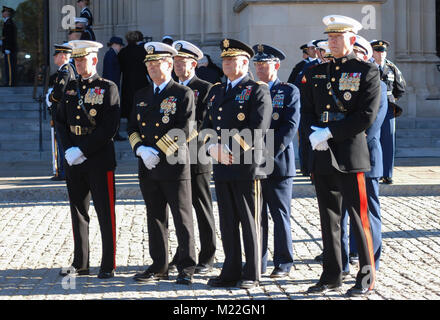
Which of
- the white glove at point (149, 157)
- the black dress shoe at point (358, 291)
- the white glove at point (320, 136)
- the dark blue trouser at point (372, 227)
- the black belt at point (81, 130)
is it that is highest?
the black belt at point (81, 130)

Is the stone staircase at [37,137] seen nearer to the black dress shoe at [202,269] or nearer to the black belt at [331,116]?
the black dress shoe at [202,269]

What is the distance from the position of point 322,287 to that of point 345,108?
4.40 feet

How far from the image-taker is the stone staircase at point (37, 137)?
51.6 ft

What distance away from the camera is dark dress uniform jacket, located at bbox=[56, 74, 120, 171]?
753cm

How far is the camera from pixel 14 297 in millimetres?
6801

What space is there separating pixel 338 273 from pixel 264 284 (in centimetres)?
62

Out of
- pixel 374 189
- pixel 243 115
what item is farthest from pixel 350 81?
pixel 374 189

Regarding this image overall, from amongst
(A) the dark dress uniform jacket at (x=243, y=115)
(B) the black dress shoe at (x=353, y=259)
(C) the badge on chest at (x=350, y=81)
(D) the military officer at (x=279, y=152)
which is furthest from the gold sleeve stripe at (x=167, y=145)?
(B) the black dress shoe at (x=353, y=259)

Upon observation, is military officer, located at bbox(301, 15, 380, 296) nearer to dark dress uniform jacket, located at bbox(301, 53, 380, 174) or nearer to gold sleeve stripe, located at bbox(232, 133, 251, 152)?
dark dress uniform jacket, located at bbox(301, 53, 380, 174)

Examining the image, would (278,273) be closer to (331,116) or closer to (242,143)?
(242,143)

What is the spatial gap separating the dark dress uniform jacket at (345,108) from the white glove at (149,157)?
123cm

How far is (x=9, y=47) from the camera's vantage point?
69.6ft
